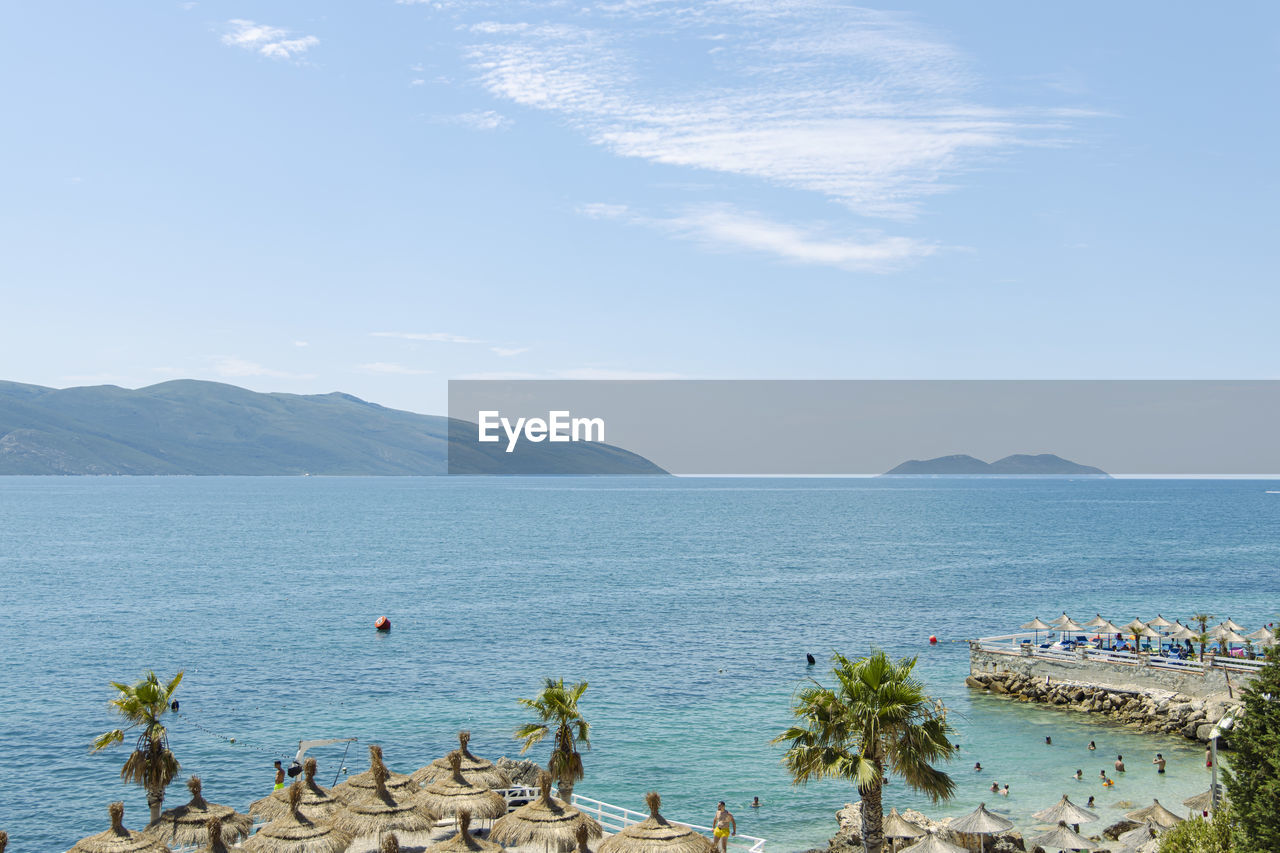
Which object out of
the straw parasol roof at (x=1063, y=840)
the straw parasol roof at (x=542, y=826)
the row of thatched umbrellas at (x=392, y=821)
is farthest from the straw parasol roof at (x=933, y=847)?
the straw parasol roof at (x=542, y=826)

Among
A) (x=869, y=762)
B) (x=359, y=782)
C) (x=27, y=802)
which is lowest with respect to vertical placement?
(x=27, y=802)

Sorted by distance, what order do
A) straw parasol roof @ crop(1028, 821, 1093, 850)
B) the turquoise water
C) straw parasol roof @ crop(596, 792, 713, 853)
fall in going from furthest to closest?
the turquoise water, straw parasol roof @ crop(1028, 821, 1093, 850), straw parasol roof @ crop(596, 792, 713, 853)

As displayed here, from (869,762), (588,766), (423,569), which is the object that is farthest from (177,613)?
(869,762)

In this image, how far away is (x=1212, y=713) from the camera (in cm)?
4878

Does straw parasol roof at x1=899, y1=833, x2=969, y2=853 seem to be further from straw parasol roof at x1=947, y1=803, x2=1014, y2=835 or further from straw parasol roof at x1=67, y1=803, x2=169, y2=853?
straw parasol roof at x1=67, y1=803, x2=169, y2=853

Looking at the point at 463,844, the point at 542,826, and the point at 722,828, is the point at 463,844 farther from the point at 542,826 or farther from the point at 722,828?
the point at 722,828

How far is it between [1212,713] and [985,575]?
6885 centimetres

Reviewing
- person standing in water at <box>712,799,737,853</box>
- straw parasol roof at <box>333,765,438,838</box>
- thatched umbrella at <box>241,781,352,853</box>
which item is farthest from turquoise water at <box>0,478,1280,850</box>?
thatched umbrella at <box>241,781,352,853</box>

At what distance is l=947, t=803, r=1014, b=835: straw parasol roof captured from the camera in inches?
1265

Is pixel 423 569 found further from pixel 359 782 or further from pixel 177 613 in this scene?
pixel 359 782

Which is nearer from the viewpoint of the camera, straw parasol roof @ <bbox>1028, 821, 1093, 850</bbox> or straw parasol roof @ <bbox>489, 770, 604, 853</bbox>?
straw parasol roof @ <bbox>489, 770, 604, 853</bbox>

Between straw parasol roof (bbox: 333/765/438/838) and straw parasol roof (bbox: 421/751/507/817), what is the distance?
1.90ft

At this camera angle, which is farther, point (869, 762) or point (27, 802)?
point (27, 802)

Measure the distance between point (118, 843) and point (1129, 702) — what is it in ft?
162
